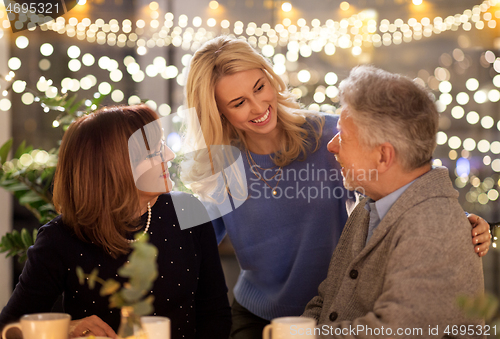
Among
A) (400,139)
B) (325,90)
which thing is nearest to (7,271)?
(325,90)

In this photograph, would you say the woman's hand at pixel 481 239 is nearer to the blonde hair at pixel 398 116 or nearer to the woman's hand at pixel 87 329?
the blonde hair at pixel 398 116

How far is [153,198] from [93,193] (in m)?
0.20

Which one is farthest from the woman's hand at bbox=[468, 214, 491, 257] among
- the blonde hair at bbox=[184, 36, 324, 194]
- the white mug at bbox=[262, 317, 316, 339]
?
the blonde hair at bbox=[184, 36, 324, 194]

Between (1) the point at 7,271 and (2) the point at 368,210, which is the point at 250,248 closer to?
(2) the point at 368,210

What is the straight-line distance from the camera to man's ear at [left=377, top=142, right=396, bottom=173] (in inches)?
42.7

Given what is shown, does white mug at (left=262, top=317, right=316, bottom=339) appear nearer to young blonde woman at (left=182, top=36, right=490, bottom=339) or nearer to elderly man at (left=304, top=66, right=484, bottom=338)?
elderly man at (left=304, top=66, right=484, bottom=338)

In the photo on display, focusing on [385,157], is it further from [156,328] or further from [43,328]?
[43,328]

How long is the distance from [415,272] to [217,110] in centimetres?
93

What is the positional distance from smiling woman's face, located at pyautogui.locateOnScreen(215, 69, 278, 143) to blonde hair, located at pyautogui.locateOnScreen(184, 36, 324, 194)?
0.03 m

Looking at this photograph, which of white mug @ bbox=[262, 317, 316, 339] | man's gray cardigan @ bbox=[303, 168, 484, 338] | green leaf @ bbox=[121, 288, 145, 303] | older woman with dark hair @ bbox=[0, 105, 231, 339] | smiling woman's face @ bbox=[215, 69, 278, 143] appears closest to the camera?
green leaf @ bbox=[121, 288, 145, 303]

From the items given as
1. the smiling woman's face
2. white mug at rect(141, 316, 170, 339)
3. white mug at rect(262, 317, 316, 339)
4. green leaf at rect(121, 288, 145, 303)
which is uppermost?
the smiling woman's face

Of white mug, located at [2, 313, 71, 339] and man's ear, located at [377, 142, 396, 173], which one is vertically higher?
man's ear, located at [377, 142, 396, 173]

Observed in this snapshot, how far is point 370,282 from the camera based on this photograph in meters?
1.09

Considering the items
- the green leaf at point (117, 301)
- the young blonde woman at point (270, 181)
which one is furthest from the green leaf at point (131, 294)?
the young blonde woman at point (270, 181)
